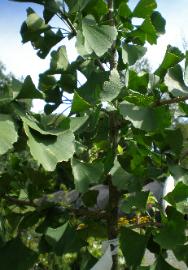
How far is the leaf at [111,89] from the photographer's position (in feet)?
3.02

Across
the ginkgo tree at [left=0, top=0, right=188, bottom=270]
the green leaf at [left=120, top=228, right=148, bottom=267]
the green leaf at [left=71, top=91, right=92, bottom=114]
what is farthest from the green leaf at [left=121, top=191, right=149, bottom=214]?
the green leaf at [left=71, top=91, right=92, bottom=114]

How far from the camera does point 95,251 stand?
2.37m

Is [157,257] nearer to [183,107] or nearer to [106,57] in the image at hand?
[183,107]

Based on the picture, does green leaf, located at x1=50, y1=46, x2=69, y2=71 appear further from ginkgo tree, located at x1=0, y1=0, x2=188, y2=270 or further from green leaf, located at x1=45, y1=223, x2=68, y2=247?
green leaf, located at x1=45, y1=223, x2=68, y2=247

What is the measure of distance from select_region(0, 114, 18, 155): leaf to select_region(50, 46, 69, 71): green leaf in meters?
0.49

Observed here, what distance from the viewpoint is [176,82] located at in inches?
37.3

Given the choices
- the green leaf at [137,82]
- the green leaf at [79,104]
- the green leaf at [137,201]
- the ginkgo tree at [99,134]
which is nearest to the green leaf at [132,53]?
the ginkgo tree at [99,134]

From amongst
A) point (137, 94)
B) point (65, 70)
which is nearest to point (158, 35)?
point (65, 70)

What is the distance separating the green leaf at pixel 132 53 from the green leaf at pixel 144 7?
3.2 inches

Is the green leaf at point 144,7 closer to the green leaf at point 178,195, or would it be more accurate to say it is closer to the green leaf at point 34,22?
the green leaf at point 34,22

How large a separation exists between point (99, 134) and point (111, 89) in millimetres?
256

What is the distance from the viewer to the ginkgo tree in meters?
0.90

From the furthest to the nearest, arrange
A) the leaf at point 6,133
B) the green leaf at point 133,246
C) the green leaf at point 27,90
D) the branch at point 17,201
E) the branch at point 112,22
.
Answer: the branch at point 17,201 < the branch at point 112,22 < the green leaf at point 133,246 < the green leaf at point 27,90 < the leaf at point 6,133

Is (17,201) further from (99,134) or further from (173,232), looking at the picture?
(173,232)
